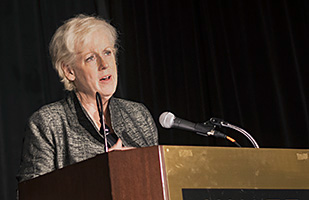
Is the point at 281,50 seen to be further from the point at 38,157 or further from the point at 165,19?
the point at 38,157

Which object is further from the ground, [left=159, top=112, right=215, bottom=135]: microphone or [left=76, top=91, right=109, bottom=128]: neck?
[left=76, top=91, right=109, bottom=128]: neck

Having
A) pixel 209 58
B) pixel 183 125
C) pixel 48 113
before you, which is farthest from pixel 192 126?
pixel 209 58

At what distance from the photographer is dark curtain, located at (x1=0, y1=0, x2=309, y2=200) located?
3.38 metres

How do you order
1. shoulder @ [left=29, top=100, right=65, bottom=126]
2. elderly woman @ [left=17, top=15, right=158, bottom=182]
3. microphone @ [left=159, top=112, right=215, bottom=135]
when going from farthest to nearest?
shoulder @ [left=29, top=100, right=65, bottom=126] → elderly woman @ [left=17, top=15, right=158, bottom=182] → microphone @ [left=159, top=112, right=215, bottom=135]

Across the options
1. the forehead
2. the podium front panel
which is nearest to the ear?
the forehead

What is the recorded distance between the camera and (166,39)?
377 cm

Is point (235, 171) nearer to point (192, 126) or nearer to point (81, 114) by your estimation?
point (192, 126)

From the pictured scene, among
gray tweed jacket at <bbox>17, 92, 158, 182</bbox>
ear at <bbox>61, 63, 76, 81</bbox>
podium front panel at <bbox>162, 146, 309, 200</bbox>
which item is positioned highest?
ear at <bbox>61, 63, 76, 81</bbox>

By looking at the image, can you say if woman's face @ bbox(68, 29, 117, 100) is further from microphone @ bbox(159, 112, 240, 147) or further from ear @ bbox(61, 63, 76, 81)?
microphone @ bbox(159, 112, 240, 147)

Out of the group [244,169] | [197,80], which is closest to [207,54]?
[197,80]

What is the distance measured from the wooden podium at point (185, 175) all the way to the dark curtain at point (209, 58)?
1811 mm

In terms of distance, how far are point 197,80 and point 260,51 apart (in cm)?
58

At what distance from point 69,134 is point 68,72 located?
548mm

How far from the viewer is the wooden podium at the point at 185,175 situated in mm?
1258
